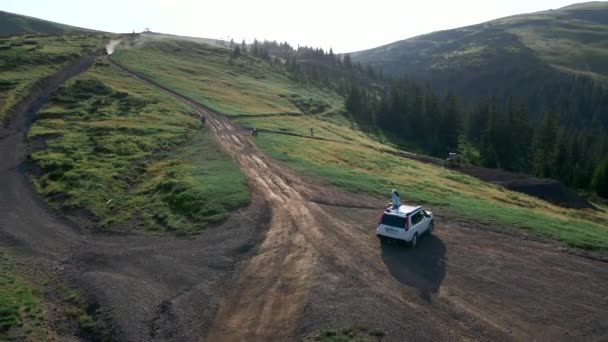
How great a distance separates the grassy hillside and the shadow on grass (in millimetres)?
6525

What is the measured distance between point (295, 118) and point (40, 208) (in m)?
53.2

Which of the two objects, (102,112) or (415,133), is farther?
(415,133)

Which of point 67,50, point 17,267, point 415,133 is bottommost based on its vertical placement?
point 415,133

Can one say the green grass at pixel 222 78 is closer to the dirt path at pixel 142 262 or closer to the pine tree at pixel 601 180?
the dirt path at pixel 142 262

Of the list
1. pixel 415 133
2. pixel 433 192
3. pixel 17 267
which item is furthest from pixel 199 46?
pixel 17 267

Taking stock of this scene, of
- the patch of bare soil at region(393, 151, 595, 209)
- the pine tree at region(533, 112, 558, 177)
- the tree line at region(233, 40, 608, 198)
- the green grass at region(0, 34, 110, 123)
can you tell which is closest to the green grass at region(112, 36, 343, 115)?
the green grass at region(0, 34, 110, 123)

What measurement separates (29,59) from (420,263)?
78.3m

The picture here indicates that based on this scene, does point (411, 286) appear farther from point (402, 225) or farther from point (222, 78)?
point (222, 78)

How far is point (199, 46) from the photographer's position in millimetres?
149125

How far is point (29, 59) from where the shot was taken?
76625 mm

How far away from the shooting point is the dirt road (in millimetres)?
17750

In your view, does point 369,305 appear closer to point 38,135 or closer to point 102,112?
point 38,135

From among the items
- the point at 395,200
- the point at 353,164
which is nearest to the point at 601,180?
the point at 353,164

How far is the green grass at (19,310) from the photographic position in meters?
16.2
